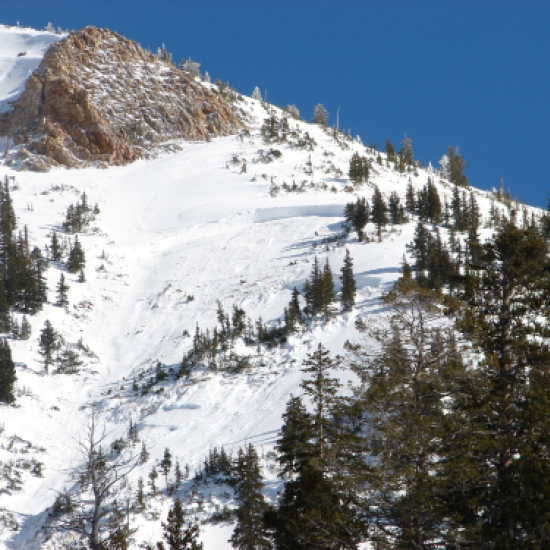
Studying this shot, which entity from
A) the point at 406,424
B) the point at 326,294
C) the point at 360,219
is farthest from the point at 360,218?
the point at 406,424

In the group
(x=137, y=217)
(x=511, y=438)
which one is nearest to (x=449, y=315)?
(x=511, y=438)

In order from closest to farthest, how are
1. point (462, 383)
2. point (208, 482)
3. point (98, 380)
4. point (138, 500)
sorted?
point (462, 383)
point (138, 500)
point (208, 482)
point (98, 380)

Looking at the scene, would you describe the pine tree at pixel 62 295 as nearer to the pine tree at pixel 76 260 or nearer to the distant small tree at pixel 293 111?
the pine tree at pixel 76 260

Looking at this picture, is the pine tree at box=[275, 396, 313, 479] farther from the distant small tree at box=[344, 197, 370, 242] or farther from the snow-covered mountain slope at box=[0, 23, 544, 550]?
the distant small tree at box=[344, 197, 370, 242]

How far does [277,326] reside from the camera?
184 ft

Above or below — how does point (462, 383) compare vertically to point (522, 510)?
above

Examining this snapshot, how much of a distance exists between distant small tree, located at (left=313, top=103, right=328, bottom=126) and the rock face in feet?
96.8

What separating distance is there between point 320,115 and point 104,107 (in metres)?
69.4

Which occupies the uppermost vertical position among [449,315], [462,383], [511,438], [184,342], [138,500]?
[449,315]

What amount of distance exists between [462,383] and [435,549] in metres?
3.81

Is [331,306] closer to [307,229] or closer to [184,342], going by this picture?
[184,342]

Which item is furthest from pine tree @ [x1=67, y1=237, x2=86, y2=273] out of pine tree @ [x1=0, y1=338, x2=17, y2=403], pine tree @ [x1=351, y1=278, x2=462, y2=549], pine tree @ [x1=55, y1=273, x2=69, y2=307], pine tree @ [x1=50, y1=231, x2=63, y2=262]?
pine tree @ [x1=351, y1=278, x2=462, y2=549]

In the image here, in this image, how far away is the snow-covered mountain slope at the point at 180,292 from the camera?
41531 mm

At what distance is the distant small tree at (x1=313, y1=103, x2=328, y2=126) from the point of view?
527 ft
